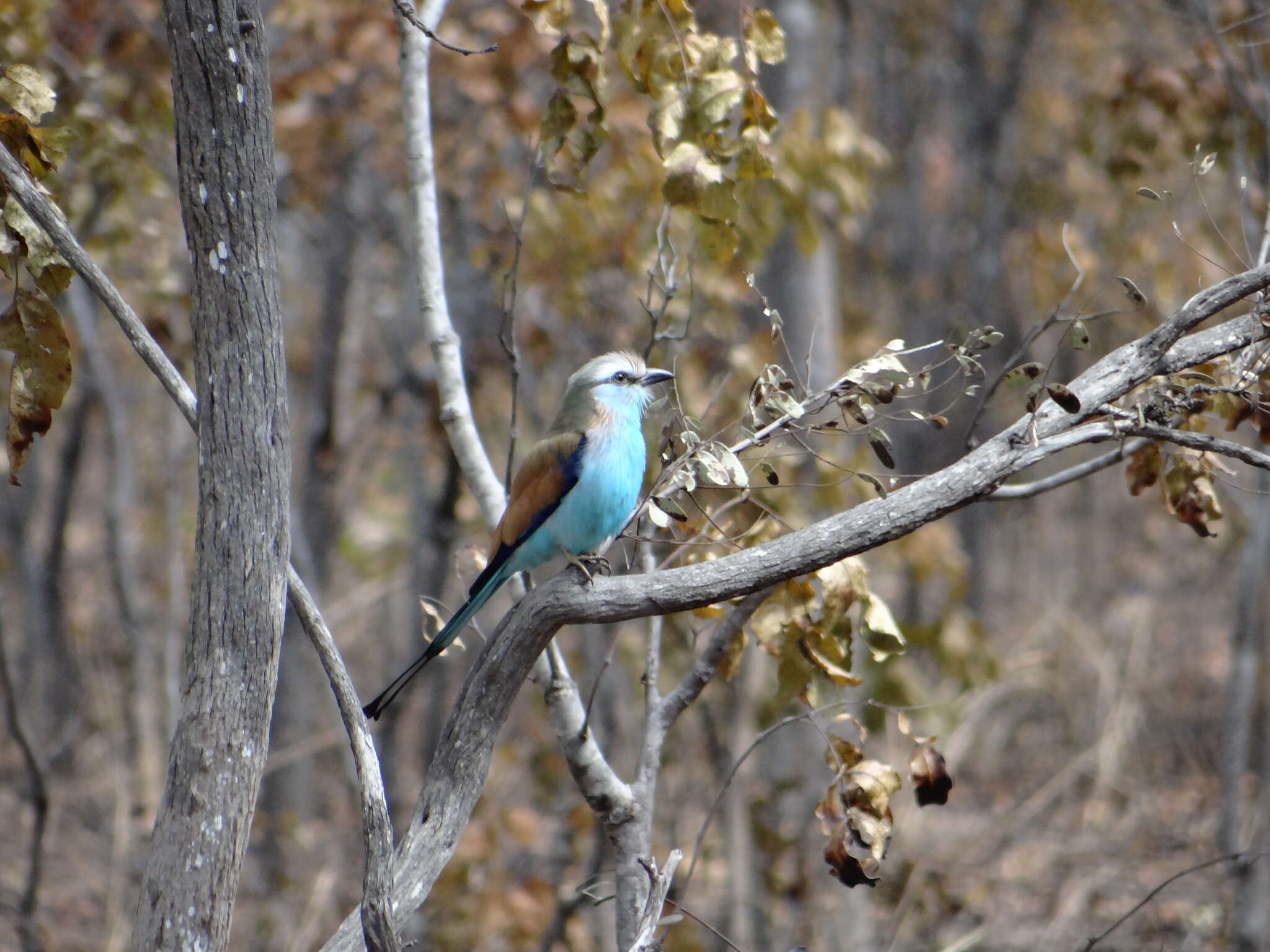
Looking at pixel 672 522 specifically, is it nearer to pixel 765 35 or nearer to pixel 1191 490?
pixel 1191 490

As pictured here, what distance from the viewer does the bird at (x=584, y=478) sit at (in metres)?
3.34

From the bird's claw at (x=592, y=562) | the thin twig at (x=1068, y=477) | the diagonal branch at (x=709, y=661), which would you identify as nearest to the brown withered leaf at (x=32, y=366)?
the bird's claw at (x=592, y=562)

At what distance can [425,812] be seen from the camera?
2.31m

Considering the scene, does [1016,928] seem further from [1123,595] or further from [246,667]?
[246,667]

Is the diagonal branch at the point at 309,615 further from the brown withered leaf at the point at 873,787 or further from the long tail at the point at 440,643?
the brown withered leaf at the point at 873,787

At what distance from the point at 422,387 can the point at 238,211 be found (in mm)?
4195

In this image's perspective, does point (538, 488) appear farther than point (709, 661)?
Yes

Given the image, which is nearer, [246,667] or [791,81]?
[246,667]

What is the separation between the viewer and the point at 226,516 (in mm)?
1936

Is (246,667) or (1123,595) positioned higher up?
(1123,595)

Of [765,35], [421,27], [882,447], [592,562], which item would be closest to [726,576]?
[882,447]

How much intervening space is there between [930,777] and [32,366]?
6.35ft

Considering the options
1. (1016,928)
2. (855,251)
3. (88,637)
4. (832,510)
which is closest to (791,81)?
(832,510)

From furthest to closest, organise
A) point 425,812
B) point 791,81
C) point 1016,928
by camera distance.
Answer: point 1016,928 → point 791,81 → point 425,812
